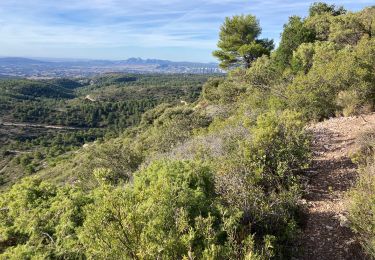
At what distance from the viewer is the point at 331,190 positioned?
28.5 ft

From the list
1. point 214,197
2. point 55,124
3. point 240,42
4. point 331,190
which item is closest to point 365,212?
point 331,190

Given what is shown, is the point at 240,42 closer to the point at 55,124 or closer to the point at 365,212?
the point at 365,212

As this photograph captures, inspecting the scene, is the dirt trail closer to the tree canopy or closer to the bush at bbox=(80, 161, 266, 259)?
the bush at bbox=(80, 161, 266, 259)

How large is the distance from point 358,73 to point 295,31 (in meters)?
12.8

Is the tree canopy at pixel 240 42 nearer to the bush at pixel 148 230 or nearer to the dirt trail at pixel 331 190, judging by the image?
the dirt trail at pixel 331 190

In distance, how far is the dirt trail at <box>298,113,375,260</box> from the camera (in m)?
7.19

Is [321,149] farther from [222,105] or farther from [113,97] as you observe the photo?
[113,97]

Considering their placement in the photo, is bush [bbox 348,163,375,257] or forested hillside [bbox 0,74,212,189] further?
forested hillside [bbox 0,74,212,189]

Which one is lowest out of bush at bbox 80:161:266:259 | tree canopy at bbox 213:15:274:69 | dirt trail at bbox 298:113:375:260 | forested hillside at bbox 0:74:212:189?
forested hillside at bbox 0:74:212:189

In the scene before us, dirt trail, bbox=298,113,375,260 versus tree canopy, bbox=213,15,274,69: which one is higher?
tree canopy, bbox=213,15,274,69

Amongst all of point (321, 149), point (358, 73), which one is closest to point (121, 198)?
point (321, 149)

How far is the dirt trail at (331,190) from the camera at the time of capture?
719 centimetres

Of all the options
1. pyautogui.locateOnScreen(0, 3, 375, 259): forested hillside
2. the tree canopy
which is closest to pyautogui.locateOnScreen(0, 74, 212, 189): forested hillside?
the tree canopy

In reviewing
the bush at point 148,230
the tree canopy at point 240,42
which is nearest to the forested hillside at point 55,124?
the tree canopy at point 240,42
